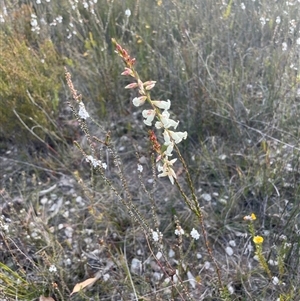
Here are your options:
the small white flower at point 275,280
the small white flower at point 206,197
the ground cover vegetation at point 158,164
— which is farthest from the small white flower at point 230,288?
the small white flower at point 206,197

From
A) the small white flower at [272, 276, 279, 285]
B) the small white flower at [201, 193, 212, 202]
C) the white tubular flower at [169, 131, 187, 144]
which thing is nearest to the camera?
the white tubular flower at [169, 131, 187, 144]

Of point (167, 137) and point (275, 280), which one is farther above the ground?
point (167, 137)

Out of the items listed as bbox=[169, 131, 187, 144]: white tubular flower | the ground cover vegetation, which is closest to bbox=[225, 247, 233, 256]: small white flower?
the ground cover vegetation

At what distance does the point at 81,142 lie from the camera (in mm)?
2227

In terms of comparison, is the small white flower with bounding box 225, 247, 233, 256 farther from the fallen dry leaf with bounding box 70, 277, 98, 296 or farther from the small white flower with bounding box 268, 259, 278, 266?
the fallen dry leaf with bounding box 70, 277, 98, 296

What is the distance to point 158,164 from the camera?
185 cm

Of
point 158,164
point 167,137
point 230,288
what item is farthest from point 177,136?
point 158,164

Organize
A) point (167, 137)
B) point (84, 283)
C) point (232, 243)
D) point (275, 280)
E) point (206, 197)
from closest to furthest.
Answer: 1. point (167, 137)
2. point (275, 280)
3. point (84, 283)
4. point (232, 243)
5. point (206, 197)

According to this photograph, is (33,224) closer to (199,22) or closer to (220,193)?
(220,193)

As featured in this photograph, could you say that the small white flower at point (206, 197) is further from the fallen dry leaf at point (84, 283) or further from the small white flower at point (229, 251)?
the fallen dry leaf at point (84, 283)

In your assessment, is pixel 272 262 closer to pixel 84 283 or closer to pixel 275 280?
pixel 275 280

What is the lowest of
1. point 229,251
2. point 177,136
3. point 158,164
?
point 229,251

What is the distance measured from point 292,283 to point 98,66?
156 cm

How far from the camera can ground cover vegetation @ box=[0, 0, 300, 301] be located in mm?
1526
